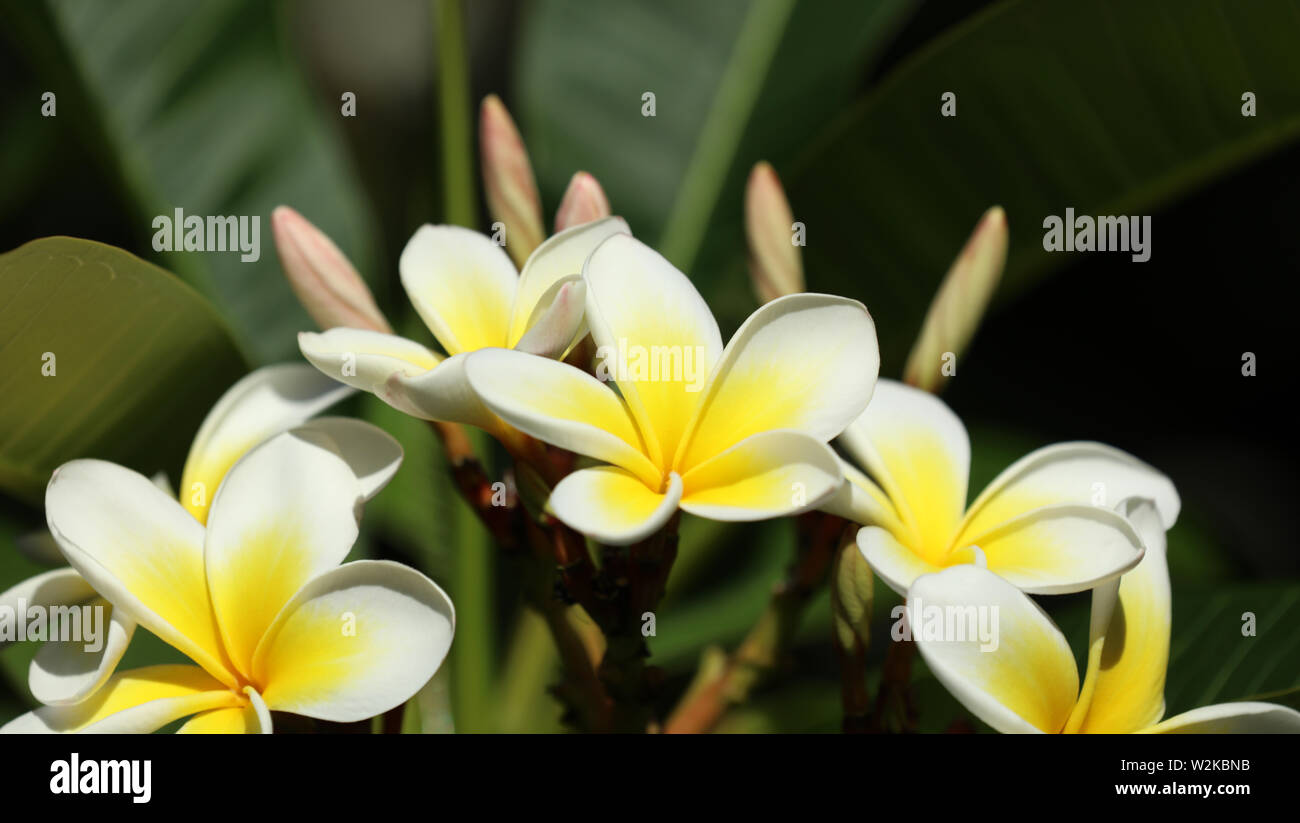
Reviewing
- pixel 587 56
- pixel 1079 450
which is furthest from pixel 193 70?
pixel 1079 450

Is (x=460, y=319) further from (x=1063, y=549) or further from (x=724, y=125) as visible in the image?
(x=724, y=125)

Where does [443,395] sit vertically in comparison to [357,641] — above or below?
above

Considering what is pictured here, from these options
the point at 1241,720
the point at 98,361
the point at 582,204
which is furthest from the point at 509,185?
the point at 1241,720

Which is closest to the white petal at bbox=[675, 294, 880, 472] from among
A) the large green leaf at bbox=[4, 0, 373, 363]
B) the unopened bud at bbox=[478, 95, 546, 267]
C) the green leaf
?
the unopened bud at bbox=[478, 95, 546, 267]

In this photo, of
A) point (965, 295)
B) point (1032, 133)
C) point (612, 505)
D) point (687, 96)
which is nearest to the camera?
point (612, 505)

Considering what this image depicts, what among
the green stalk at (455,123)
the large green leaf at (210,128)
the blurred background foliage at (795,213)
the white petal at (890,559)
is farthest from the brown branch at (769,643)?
the large green leaf at (210,128)

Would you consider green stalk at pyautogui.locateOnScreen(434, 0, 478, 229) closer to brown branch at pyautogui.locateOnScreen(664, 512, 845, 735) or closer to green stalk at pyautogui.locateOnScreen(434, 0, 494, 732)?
green stalk at pyautogui.locateOnScreen(434, 0, 494, 732)

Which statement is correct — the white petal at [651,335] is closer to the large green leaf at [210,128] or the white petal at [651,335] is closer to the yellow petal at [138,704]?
the yellow petal at [138,704]

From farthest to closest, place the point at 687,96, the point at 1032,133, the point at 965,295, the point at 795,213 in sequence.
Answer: the point at 687,96 < the point at 795,213 < the point at 1032,133 < the point at 965,295
